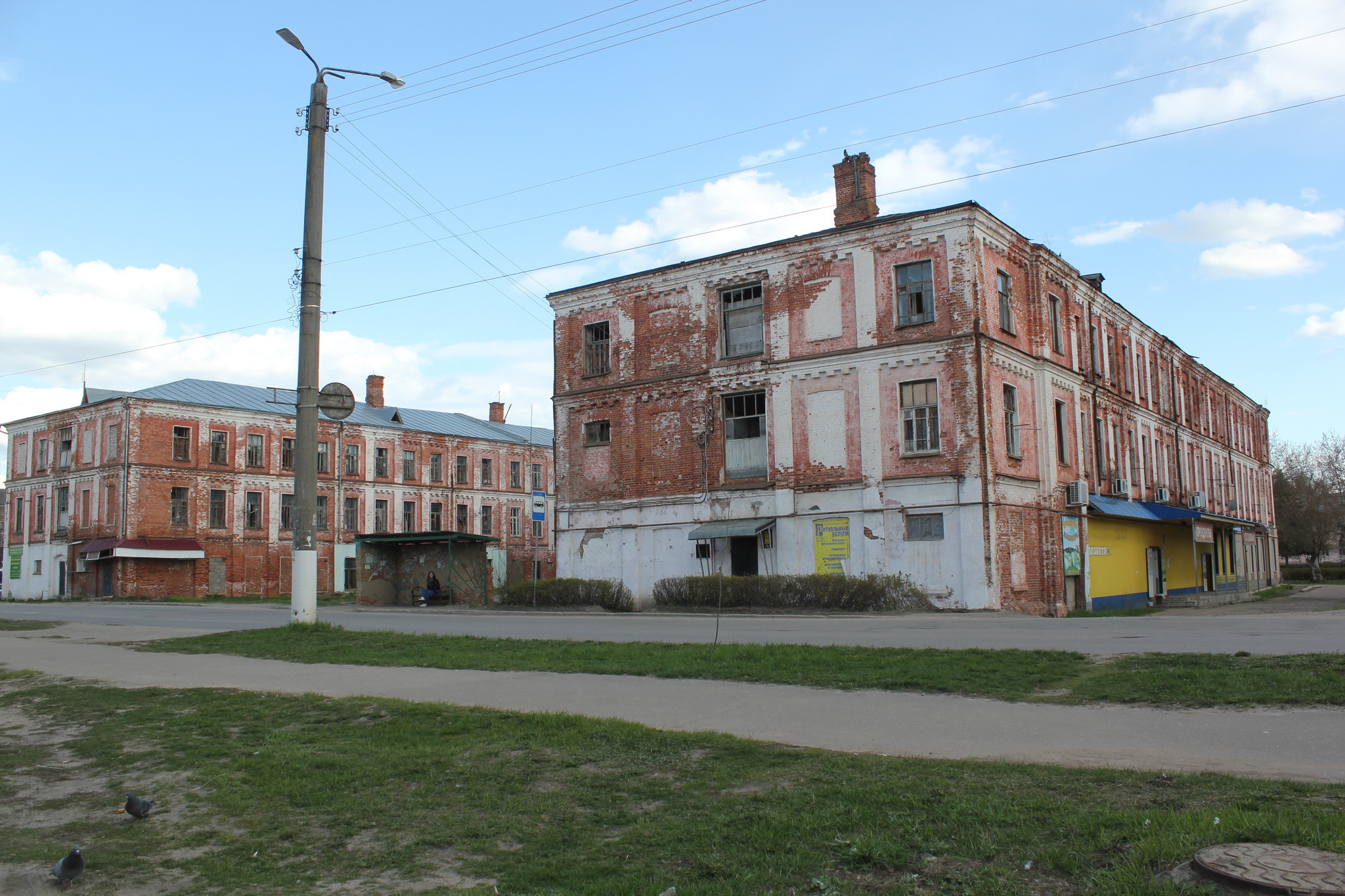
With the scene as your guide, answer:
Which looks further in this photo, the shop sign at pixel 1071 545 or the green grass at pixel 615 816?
the shop sign at pixel 1071 545

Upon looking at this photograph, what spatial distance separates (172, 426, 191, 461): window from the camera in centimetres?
5178

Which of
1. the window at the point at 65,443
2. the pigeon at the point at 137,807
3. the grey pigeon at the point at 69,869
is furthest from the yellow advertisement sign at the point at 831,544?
Result: the window at the point at 65,443

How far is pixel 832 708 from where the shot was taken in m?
8.61

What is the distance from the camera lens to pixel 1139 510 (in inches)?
1372

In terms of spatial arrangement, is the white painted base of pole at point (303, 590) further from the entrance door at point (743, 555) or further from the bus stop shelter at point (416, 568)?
Result: the bus stop shelter at point (416, 568)

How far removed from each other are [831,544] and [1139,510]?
43.2 ft

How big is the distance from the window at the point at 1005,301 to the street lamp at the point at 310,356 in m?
17.9

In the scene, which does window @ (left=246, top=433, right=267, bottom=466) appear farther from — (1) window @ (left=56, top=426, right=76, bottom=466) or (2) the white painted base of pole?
(2) the white painted base of pole

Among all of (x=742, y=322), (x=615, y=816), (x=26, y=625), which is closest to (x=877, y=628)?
(x=615, y=816)

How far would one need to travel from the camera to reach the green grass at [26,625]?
68.1 ft

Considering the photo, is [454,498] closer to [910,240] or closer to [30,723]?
[910,240]

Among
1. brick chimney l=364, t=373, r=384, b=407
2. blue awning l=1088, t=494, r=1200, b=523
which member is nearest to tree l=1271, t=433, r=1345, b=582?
blue awning l=1088, t=494, r=1200, b=523

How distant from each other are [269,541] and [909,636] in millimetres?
46907

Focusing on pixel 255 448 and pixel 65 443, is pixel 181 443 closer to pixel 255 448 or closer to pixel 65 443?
pixel 255 448
